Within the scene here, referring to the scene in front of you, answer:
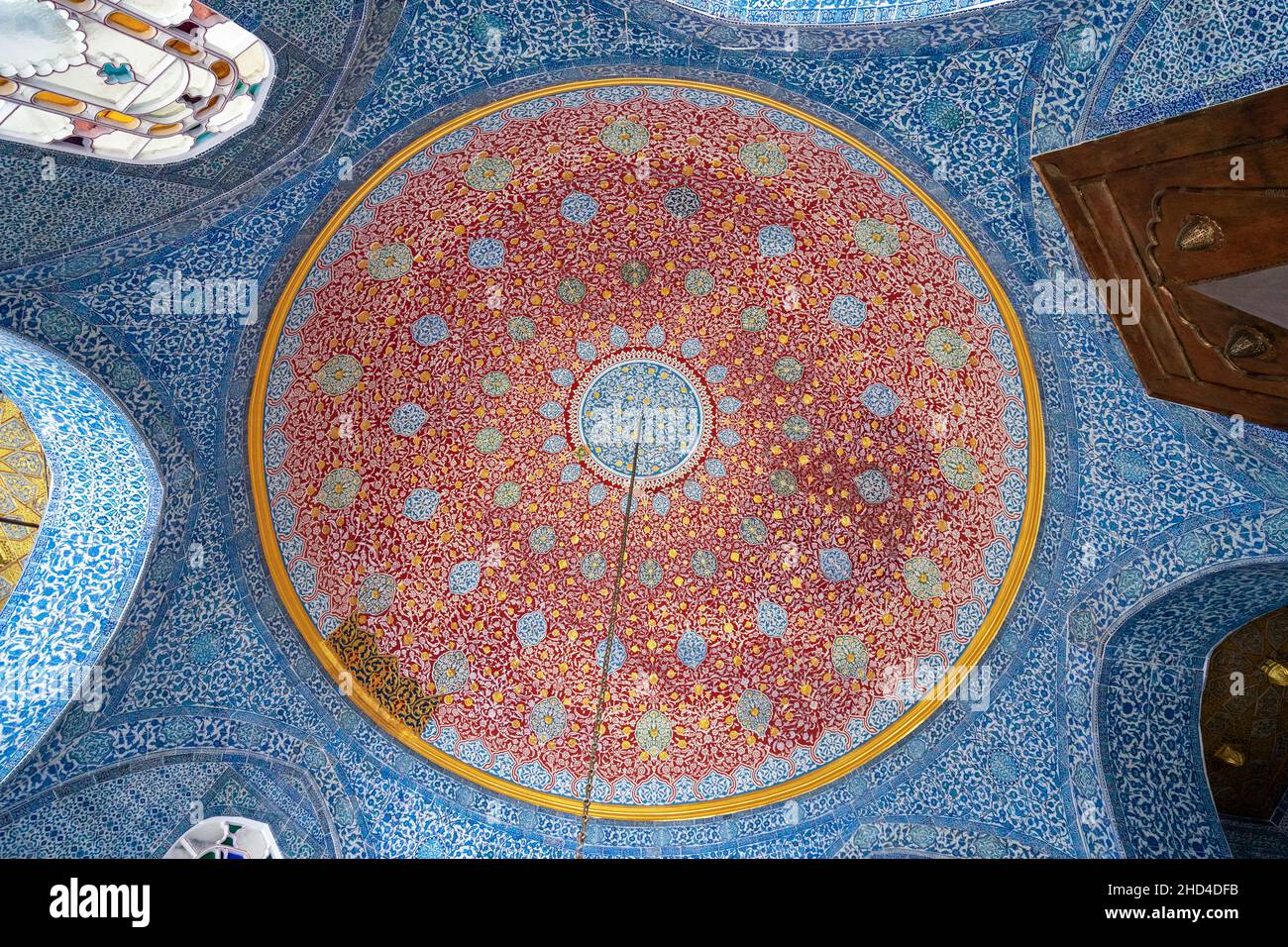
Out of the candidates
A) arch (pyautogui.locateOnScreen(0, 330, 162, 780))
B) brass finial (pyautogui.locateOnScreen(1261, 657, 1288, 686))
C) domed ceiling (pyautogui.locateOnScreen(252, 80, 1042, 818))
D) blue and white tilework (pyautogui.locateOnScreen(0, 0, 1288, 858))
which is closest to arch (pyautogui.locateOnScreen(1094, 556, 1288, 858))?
blue and white tilework (pyautogui.locateOnScreen(0, 0, 1288, 858))

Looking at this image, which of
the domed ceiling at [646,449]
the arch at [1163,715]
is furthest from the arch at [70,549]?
the arch at [1163,715]

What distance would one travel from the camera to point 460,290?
7633mm

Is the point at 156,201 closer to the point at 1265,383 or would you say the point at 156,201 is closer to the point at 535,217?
the point at 535,217

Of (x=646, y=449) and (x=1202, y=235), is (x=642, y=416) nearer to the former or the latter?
(x=646, y=449)

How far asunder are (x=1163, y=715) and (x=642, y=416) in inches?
183

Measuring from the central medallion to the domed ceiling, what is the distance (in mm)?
26

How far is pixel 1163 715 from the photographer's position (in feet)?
20.8

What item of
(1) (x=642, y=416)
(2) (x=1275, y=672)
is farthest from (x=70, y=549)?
(2) (x=1275, y=672)

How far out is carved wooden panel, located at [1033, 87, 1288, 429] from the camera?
12.2 ft

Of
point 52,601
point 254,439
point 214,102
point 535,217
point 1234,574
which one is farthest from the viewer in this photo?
point 535,217

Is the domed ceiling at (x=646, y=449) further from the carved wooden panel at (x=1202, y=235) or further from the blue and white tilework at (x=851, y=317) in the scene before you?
the carved wooden panel at (x=1202, y=235)

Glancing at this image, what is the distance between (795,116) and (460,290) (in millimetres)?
3070

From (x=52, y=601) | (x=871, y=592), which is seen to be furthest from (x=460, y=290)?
(x=871, y=592)

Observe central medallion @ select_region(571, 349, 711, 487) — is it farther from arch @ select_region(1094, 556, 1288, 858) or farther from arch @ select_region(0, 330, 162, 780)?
arch @ select_region(1094, 556, 1288, 858)
